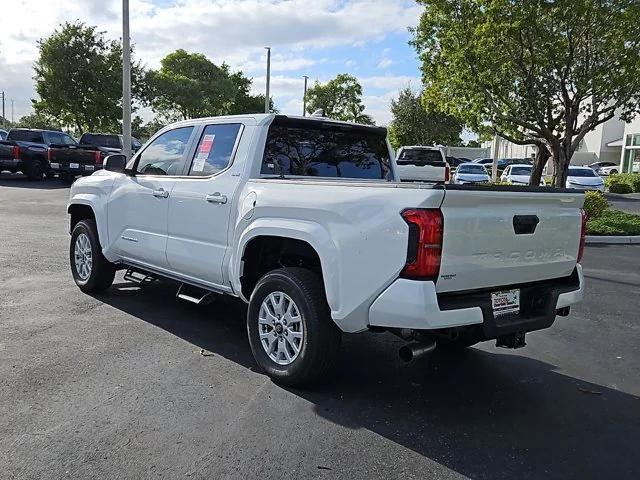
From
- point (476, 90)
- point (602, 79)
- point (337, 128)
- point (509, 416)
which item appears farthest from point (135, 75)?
point (509, 416)

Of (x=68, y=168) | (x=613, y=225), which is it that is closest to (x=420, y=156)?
(x=613, y=225)

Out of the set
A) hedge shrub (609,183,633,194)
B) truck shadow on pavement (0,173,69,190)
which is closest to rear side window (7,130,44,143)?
truck shadow on pavement (0,173,69,190)

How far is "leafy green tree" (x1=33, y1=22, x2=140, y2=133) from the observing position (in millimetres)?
32188

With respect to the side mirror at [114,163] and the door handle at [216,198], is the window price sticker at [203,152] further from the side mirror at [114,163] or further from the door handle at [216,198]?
the side mirror at [114,163]

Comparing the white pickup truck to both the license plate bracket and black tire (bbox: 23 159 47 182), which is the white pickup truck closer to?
the license plate bracket

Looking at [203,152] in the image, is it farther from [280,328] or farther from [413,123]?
[413,123]

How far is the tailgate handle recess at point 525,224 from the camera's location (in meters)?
3.76

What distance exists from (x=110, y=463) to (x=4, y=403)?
1132mm

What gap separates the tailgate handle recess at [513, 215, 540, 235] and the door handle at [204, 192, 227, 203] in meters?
2.23

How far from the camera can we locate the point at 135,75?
37438mm

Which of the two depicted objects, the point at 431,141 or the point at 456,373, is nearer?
the point at 456,373

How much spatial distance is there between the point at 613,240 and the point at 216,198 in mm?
10007

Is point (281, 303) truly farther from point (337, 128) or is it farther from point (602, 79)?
point (602, 79)

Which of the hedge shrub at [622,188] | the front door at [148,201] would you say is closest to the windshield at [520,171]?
the hedge shrub at [622,188]
